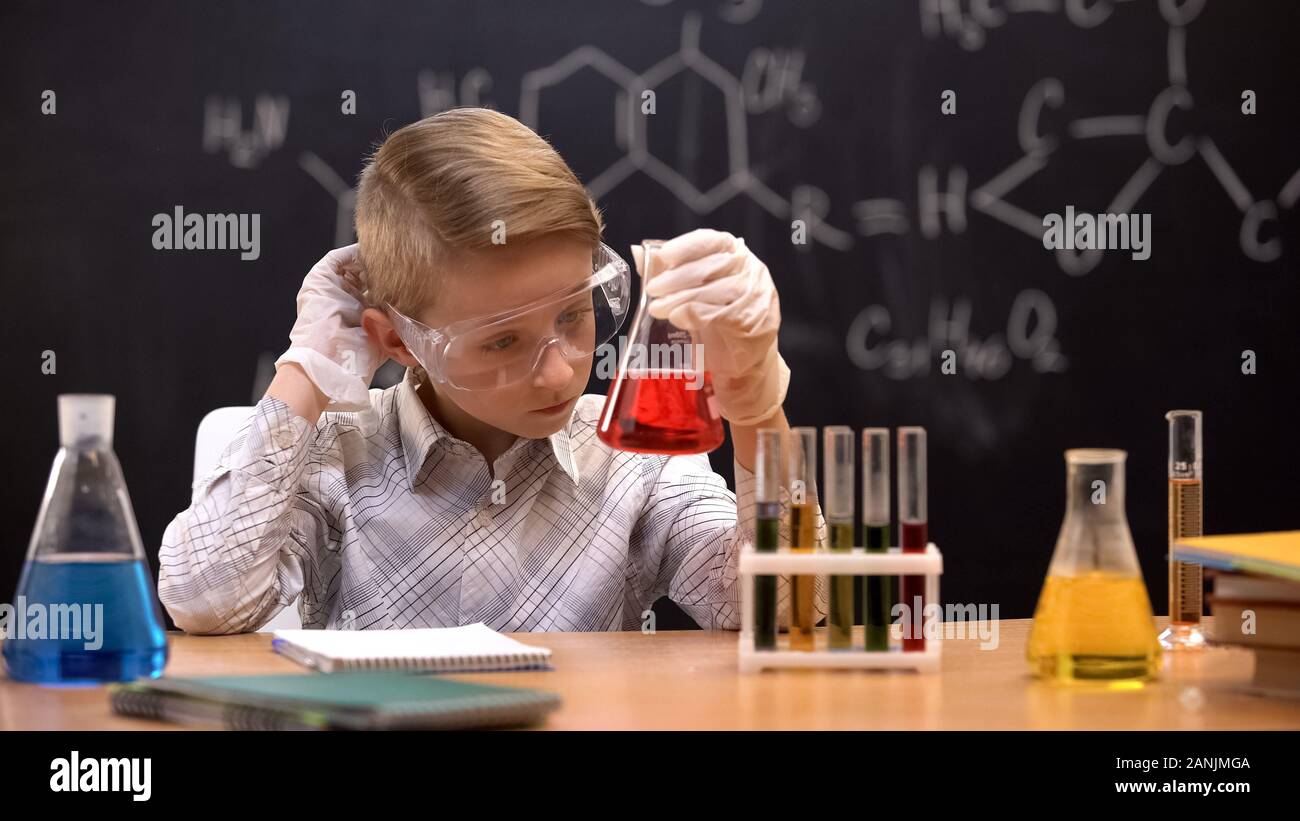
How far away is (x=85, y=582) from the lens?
0.99 meters

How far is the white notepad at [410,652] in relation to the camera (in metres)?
1.04

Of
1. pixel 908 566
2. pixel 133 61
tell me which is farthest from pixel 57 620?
pixel 133 61

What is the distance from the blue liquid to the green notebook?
0.25ft

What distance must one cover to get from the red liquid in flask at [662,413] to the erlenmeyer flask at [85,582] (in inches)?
16.9

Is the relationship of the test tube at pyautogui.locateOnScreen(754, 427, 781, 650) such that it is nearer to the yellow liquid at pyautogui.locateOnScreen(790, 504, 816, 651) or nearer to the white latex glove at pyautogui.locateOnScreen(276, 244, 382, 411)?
the yellow liquid at pyautogui.locateOnScreen(790, 504, 816, 651)

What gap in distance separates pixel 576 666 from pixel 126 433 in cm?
167

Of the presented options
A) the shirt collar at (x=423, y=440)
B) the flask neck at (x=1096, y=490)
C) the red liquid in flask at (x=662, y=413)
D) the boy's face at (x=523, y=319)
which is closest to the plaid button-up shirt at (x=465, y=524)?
the shirt collar at (x=423, y=440)

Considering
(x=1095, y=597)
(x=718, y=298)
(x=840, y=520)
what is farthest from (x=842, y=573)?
(x=718, y=298)

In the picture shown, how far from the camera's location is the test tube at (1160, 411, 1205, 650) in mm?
1201

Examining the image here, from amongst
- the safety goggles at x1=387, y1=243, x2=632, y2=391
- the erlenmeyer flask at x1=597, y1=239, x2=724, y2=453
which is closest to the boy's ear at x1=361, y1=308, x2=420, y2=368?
the safety goggles at x1=387, y1=243, x2=632, y2=391

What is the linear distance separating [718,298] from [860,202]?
143cm

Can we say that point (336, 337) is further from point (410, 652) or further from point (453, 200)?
point (410, 652)

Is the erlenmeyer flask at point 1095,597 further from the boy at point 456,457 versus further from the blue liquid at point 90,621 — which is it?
the blue liquid at point 90,621
